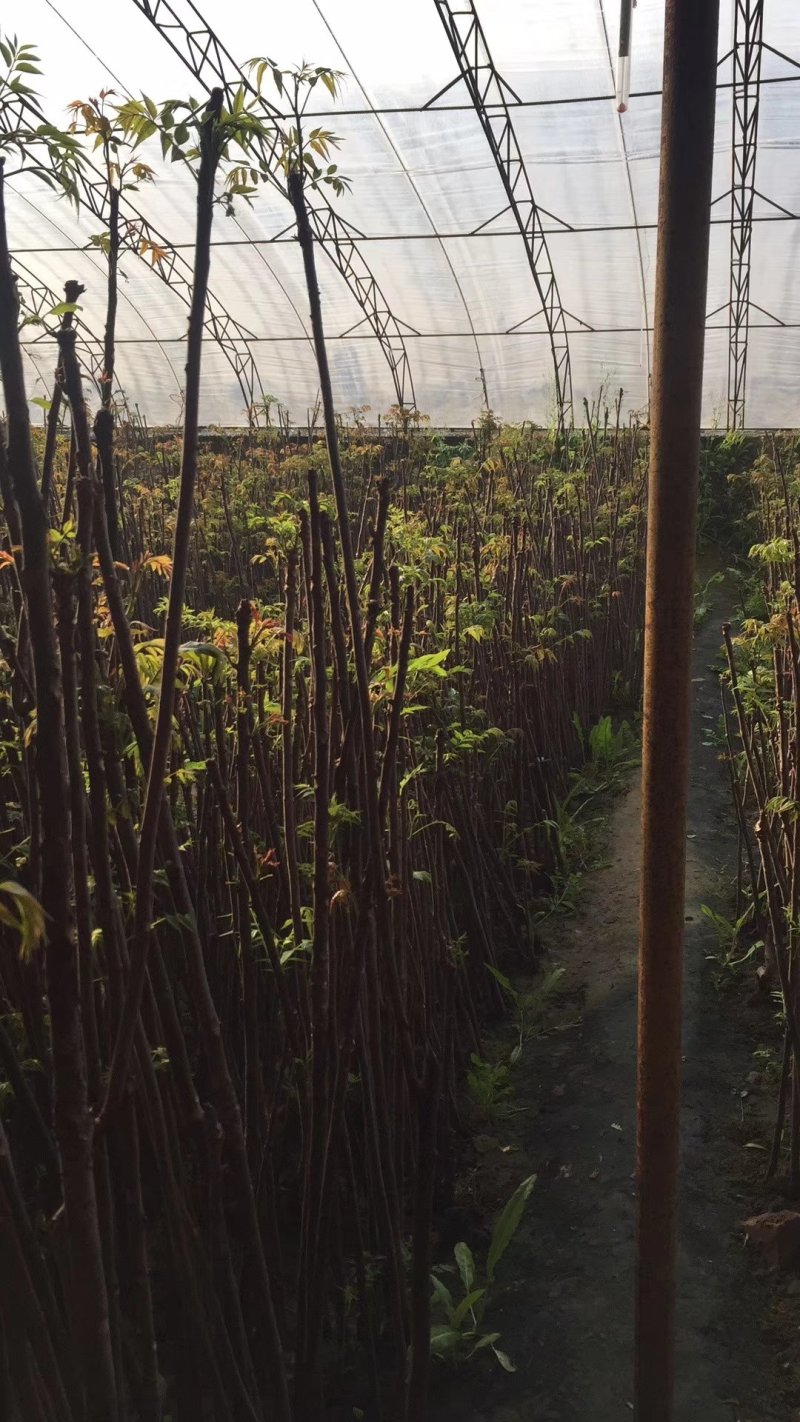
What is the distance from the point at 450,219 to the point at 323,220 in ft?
3.81

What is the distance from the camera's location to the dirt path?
74.9 inches

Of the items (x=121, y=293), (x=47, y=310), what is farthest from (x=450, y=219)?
(x=47, y=310)

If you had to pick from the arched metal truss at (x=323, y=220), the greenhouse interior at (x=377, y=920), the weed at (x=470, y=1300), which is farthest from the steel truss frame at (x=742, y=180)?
the weed at (x=470, y=1300)

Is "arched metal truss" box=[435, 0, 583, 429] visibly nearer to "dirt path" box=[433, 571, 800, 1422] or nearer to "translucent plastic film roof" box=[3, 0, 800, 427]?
"translucent plastic film roof" box=[3, 0, 800, 427]

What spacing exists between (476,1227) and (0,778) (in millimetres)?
1356

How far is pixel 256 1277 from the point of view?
1.38 m

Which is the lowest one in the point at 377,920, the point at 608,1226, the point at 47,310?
the point at 608,1226

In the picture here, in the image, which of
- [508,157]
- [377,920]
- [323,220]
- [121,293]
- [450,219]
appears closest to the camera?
[377,920]

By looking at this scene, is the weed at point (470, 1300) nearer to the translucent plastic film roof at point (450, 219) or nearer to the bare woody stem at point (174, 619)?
the bare woody stem at point (174, 619)

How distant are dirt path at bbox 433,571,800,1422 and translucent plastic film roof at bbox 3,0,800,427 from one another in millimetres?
4477

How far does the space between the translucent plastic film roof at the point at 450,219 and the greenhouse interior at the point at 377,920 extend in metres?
1.60

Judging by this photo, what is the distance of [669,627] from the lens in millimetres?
918

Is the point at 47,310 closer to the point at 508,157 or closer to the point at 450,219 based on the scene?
the point at 508,157

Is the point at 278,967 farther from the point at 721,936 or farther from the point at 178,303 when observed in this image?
the point at 178,303
